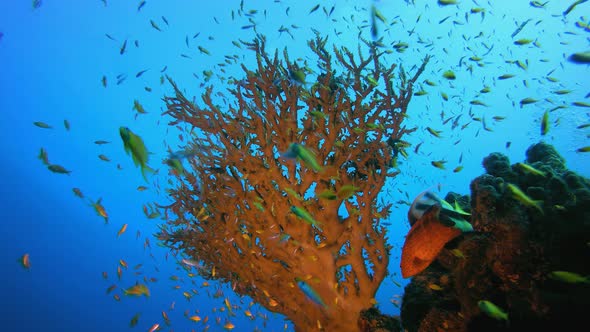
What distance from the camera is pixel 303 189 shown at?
5.23m

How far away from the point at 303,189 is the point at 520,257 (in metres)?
3.16

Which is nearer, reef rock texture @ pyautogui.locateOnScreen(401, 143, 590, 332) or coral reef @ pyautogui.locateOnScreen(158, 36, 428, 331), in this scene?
reef rock texture @ pyautogui.locateOnScreen(401, 143, 590, 332)

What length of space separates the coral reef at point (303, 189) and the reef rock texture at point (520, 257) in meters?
1.43

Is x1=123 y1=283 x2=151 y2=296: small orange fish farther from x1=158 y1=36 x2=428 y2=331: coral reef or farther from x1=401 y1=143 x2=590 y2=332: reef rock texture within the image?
x1=401 y1=143 x2=590 y2=332: reef rock texture

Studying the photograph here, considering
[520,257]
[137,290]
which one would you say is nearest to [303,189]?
[520,257]

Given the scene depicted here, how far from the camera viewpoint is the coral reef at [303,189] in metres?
5.06

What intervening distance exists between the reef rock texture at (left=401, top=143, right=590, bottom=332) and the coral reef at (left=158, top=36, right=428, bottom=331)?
4.69 feet

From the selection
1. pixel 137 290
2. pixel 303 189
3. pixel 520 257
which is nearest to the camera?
pixel 520 257

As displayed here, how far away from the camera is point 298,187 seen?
520 cm

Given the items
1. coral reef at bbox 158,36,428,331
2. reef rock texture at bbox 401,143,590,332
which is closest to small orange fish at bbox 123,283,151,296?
coral reef at bbox 158,36,428,331

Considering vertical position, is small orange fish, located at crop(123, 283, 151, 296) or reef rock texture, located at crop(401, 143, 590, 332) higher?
reef rock texture, located at crop(401, 143, 590, 332)

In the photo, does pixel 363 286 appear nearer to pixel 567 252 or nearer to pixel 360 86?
pixel 567 252

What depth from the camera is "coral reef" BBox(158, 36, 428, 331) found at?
5059mm

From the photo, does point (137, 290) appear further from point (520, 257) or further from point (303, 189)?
point (520, 257)
